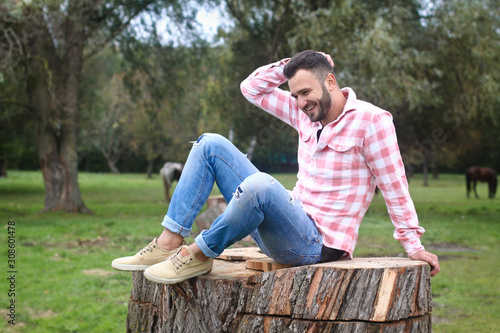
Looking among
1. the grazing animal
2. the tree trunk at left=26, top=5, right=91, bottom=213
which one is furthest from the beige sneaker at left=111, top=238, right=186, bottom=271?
the grazing animal

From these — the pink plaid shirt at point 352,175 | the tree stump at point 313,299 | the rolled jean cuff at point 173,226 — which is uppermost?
the pink plaid shirt at point 352,175

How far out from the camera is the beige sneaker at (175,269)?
2.73 meters

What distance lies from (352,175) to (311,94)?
0.51 meters

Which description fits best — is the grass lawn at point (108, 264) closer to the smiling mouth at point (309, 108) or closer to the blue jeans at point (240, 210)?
the blue jeans at point (240, 210)

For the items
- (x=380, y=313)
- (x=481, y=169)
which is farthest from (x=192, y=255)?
(x=481, y=169)

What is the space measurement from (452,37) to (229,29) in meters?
A: 5.72

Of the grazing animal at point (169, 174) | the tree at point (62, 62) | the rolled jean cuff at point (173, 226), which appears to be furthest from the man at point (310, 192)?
the grazing animal at point (169, 174)

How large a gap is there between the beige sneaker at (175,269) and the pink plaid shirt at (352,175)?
2.33 feet

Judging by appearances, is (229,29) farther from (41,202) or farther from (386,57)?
(41,202)

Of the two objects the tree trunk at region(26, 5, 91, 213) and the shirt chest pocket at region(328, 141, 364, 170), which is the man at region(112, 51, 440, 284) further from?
the tree trunk at region(26, 5, 91, 213)

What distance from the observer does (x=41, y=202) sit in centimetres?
1634

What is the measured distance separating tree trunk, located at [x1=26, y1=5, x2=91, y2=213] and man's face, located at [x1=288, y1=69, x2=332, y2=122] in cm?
1014

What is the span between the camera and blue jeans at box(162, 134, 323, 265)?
2.63 metres

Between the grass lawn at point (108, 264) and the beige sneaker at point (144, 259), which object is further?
the grass lawn at point (108, 264)
